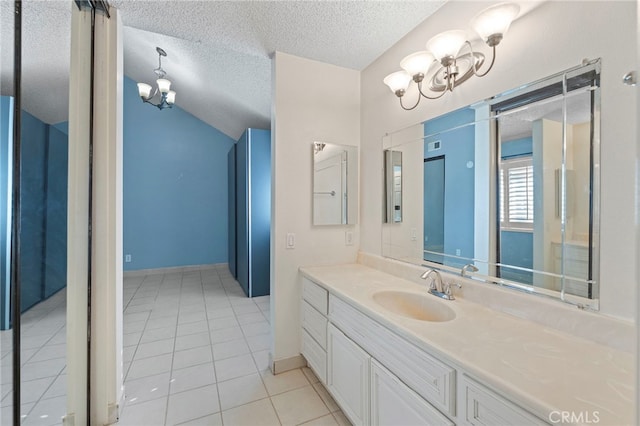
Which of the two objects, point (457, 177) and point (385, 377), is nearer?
point (385, 377)

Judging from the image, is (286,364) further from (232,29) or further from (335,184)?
(232,29)

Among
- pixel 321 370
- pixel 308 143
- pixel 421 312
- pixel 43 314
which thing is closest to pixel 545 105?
pixel 421 312

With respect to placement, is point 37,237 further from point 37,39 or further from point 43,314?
point 37,39

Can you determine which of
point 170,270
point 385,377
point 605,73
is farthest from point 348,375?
point 170,270

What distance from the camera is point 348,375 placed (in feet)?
4.82

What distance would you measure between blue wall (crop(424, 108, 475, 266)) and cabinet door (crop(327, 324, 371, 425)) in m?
0.77

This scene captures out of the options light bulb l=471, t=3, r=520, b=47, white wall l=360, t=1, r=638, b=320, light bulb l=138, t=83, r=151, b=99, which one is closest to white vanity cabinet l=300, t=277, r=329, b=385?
white wall l=360, t=1, r=638, b=320

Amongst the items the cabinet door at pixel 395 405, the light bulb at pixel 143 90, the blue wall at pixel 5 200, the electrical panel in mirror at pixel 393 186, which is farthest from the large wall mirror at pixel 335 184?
the light bulb at pixel 143 90

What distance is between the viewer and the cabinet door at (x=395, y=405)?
962 millimetres

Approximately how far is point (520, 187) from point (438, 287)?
25.9 inches

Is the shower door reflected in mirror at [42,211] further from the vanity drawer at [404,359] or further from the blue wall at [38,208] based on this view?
the vanity drawer at [404,359]

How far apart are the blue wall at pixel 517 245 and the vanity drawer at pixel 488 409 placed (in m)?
0.64

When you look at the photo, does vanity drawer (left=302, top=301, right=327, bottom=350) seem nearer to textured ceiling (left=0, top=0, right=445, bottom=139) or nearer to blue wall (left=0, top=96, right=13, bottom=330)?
blue wall (left=0, top=96, right=13, bottom=330)

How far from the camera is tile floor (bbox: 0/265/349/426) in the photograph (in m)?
1.41
